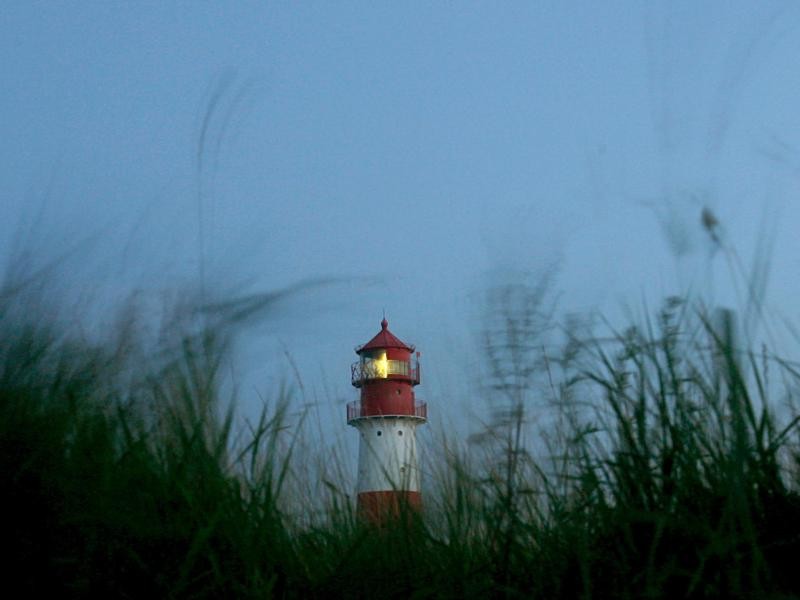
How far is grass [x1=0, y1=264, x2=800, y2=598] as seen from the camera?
1.68m

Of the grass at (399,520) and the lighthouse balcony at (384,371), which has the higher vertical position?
the lighthouse balcony at (384,371)

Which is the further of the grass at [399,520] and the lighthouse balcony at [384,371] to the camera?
the lighthouse balcony at [384,371]

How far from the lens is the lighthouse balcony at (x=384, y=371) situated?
15.5 meters

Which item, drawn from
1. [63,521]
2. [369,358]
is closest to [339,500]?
[63,521]

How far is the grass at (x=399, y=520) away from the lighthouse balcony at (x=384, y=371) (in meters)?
13.3

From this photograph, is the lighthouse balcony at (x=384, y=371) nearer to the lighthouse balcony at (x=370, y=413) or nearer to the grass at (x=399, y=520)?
the lighthouse balcony at (x=370, y=413)

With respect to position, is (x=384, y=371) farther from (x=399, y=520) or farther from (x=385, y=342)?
(x=399, y=520)

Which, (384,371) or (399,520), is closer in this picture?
(399,520)

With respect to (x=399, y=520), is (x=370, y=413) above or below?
above

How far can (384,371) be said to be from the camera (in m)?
15.5

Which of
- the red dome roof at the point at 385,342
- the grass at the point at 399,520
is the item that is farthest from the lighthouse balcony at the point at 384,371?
the grass at the point at 399,520

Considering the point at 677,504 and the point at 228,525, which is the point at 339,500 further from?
the point at 677,504

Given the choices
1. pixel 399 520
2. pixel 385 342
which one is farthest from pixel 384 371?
pixel 399 520

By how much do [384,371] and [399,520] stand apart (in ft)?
44.0
